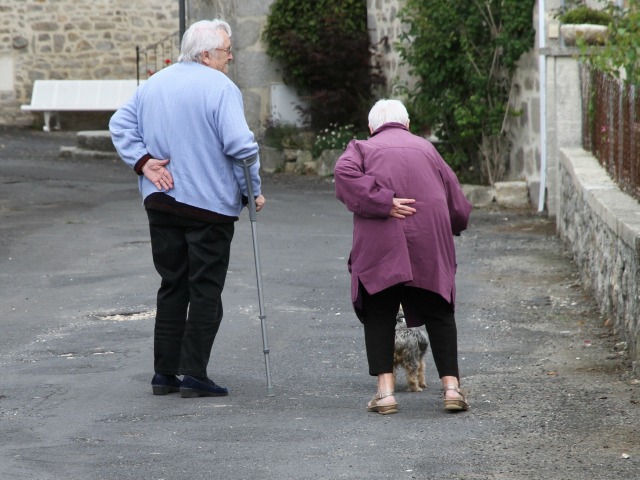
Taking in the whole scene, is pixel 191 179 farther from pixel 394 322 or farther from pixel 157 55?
pixel 157 55

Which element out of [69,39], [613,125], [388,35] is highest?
[69,39]

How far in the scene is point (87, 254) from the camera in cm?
1088

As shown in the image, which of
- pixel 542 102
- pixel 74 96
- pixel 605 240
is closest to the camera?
pixel 605 240

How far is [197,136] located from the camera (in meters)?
5.98

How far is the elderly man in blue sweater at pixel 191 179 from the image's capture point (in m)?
5.97

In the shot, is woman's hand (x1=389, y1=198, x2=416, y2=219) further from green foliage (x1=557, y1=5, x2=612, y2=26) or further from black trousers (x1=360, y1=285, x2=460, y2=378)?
green foliage (x1=557, y1=5, x2=612, y2=26)

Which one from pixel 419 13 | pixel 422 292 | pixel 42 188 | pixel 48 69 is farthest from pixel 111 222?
pixel 48 69

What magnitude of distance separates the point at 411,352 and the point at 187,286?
1168 mm

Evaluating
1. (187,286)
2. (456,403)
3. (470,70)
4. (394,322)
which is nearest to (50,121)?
(470,70)

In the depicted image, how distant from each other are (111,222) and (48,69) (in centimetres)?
1439

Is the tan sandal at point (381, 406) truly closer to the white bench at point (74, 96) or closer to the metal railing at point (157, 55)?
the white bench at point (74, 96)

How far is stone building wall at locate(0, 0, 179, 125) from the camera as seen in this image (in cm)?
2623

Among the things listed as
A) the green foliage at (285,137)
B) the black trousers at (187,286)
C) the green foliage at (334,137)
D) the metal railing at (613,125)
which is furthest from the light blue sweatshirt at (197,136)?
the green foliage at (285,137)

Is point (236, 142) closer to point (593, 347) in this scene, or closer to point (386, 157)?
point (386, 157)
